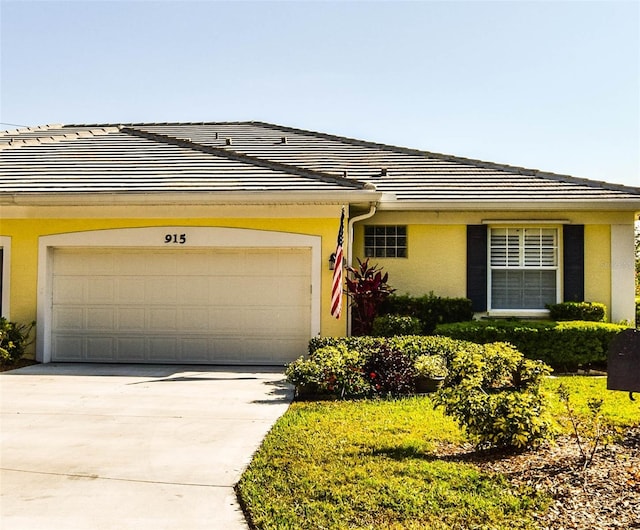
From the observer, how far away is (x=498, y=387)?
778 centimetres

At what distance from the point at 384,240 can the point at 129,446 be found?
26.2ft

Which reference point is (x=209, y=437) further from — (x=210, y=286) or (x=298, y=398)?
(x=210, y=286)

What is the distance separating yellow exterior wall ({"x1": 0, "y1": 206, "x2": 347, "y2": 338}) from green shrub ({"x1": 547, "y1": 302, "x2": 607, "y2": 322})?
437 cm

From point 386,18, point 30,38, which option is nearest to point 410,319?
point 386,18

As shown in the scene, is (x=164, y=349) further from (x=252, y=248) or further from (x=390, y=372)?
(x=390, y=372)

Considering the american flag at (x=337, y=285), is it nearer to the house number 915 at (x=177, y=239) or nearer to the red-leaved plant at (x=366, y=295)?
the red-leaved plant at (x=366, y=295)

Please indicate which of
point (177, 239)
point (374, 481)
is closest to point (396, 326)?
point (177, 239)

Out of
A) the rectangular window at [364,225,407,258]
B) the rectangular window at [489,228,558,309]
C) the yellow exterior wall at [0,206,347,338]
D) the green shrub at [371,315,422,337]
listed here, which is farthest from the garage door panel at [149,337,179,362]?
the rectangular window at [489,228,558,309]

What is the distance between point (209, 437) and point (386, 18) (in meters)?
7.44

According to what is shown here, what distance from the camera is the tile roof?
12195 mm

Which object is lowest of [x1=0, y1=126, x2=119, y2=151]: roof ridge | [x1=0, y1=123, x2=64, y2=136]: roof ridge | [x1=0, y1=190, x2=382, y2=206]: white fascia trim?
[x1=0, y1=190, x2=382, y2=206]: white fascia trim

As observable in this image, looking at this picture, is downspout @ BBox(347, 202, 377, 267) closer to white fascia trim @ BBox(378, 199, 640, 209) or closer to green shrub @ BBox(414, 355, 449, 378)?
white fascia trim @ BBox(378, 199, 640, 209)

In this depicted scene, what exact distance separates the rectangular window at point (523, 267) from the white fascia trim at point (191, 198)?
11.2 ft

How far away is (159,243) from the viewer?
1223 centimetres
